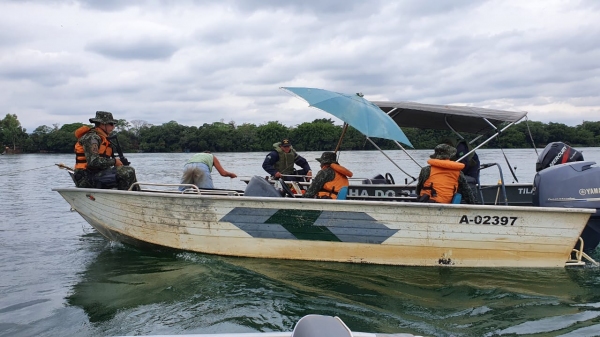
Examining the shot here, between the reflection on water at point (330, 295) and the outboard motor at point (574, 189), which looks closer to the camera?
the reflection on water at point (330, 295)

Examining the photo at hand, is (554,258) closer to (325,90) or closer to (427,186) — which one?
(427,186)

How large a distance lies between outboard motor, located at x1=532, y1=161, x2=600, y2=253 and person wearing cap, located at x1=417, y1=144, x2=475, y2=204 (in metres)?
0.98

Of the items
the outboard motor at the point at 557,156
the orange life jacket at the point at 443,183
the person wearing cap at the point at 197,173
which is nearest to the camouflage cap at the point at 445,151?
the orange life jacket at the point at 443,183

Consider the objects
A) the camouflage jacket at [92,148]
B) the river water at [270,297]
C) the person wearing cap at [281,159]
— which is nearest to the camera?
the river water at [270,297]

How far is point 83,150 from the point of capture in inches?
278

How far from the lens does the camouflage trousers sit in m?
7.20

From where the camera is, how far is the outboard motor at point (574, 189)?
623cm

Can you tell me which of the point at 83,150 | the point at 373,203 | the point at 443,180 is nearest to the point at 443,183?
the point at 443,180

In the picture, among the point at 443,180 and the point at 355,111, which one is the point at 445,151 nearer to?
the point at 443,180

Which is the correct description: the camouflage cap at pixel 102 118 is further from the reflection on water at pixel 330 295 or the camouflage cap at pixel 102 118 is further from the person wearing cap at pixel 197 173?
the reflection on water at pixel 330 295

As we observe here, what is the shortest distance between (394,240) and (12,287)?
15.8ft

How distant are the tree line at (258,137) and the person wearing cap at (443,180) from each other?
1720mm

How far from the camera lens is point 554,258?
6.11m

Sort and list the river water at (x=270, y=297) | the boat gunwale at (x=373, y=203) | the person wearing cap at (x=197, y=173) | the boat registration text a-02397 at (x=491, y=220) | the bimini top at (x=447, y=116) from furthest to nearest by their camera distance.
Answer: the person wearing cap at (x=197, y=173)
the bimini top at (x=447, y=116)
the boat registration text a-02397 at (x=491, y=220)
the boat gunwale at (x=373, y=203)
the river water at (x=270, y=297)
